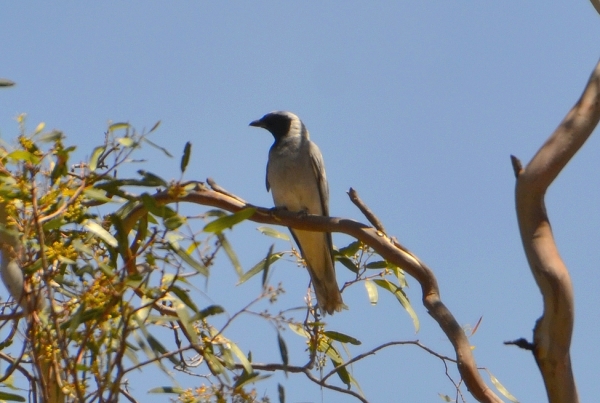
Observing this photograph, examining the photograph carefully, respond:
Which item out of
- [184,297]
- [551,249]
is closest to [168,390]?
[184,297]

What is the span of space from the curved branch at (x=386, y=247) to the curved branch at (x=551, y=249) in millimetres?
299

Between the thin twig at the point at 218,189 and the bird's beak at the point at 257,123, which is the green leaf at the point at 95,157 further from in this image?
the bird's beak at the point at 257,123

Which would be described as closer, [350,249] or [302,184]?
[350,249]

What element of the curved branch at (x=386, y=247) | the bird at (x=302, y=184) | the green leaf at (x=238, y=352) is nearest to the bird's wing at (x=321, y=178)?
the bird at (x=302, y=184)

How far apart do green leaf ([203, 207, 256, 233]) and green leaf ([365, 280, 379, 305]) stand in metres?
1.54

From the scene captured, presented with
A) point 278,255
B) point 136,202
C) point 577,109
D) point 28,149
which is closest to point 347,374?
point 278,255

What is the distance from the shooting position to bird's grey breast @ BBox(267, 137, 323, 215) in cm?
617

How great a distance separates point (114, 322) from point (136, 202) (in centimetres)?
83

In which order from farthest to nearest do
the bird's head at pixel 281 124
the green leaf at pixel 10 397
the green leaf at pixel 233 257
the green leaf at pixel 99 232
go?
the bird's head at pixel 281 124, the green leaf at pixel 10 397, the green leaf at pixel 233 257, the green leaf at pixel 99 232

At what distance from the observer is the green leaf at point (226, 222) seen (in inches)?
104

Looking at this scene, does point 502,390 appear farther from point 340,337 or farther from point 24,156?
point 24,156

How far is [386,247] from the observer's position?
3.44m

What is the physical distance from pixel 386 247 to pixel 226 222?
99 centimetres

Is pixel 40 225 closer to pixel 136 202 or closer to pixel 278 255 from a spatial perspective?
pixel 136 202
